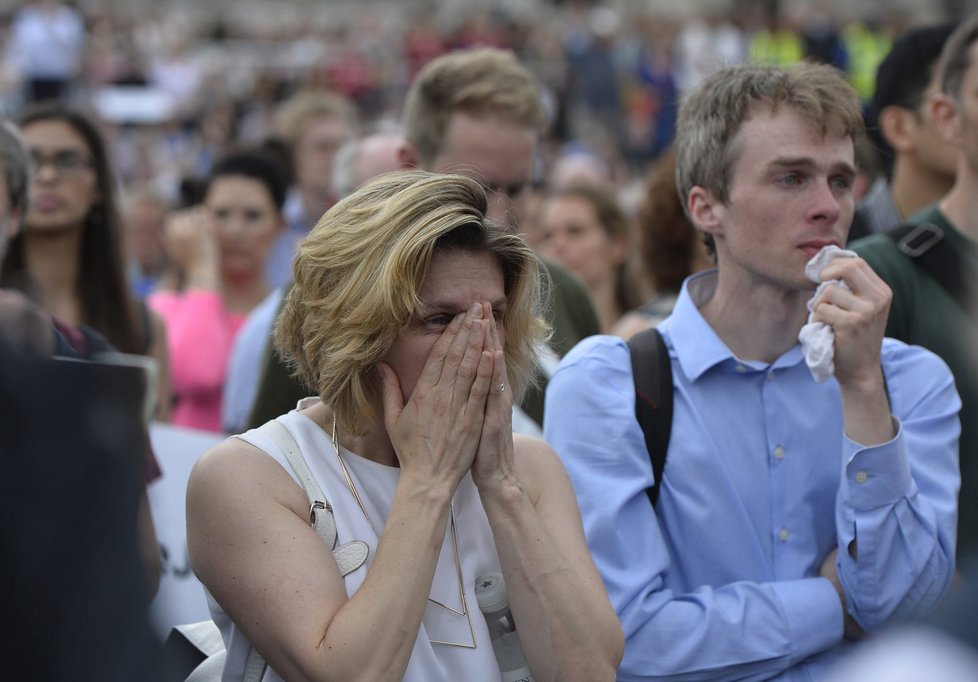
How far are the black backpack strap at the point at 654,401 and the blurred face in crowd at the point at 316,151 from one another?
5.30 m

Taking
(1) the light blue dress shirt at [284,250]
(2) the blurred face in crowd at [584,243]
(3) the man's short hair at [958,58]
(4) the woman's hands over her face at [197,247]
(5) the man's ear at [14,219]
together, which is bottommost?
(1) the light blue dress shirt at [284,250]

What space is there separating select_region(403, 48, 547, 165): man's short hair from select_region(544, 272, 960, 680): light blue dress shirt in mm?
1511

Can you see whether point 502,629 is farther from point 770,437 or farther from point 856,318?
point 856,318

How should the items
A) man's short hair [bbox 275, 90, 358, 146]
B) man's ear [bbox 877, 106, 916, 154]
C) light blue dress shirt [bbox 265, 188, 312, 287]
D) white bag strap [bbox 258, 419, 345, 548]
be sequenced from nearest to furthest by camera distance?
white bag strap [bbox 258, 419, 345, 548], man's ear [bbox 877, 106, 916, 154], light blue dress shirt [bbox 265, 188, 312, 287], man's short hair [bbox 275, 90, 358, 146]

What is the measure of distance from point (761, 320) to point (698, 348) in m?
0.19

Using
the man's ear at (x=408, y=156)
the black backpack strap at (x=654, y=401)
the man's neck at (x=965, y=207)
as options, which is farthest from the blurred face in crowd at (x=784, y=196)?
the man's ear at (x=408, y=156)

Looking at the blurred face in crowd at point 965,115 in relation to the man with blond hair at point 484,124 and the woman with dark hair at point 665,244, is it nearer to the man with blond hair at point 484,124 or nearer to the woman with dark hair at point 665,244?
the woman with dark hair at point 665,244

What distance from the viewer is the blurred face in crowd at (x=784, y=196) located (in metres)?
3.44

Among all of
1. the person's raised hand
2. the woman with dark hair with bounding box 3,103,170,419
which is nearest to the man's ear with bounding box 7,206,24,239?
the woman with dark hair with bounding box 3,103,170,419

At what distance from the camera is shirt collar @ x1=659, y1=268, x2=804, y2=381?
11.3 feet

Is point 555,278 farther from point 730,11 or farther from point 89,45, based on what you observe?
point 730,11

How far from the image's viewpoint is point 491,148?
15.8ft

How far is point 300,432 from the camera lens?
115 inches

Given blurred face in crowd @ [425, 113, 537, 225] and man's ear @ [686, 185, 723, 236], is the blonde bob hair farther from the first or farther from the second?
blurred face in crowd @ [425, 113, 537, 225]
